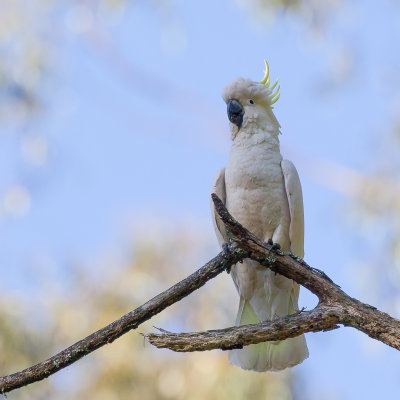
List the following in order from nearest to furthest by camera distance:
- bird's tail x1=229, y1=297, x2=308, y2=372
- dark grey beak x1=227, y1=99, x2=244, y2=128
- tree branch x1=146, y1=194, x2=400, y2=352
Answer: tree branch x1=146, y1=194, x2=400, y2=352 < bird's tail x1=229, y1=297, x2=308, y2=372 < dark grey beak x1=227, y1=99, x2=244, y2=128

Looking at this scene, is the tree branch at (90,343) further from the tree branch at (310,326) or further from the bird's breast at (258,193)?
the bird's breast at (258,193)

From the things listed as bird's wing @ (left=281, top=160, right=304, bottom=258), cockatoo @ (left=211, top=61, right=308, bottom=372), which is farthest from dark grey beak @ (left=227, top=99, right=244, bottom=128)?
bird's wing @ (left=281, top=160, right=304, bottom=258)

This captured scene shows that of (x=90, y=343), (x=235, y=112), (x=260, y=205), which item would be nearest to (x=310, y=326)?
(x=90, y=343)

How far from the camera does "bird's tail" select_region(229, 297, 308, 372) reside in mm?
3705

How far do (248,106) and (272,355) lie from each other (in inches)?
50.5

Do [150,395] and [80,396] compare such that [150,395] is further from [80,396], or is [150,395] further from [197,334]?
[197,334]

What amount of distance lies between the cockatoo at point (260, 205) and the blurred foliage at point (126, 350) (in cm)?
180

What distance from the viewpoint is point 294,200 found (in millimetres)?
3740

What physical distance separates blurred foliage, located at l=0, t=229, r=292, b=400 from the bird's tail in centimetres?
185

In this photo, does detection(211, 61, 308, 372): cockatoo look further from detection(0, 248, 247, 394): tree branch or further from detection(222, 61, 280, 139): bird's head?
detection(0, 248, 247, 394): tree branch

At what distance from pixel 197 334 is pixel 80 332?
3.38 metres

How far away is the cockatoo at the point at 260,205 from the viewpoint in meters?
3.74

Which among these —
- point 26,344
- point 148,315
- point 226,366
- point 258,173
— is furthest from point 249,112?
point 26,344

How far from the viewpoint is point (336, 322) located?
2881 mm
